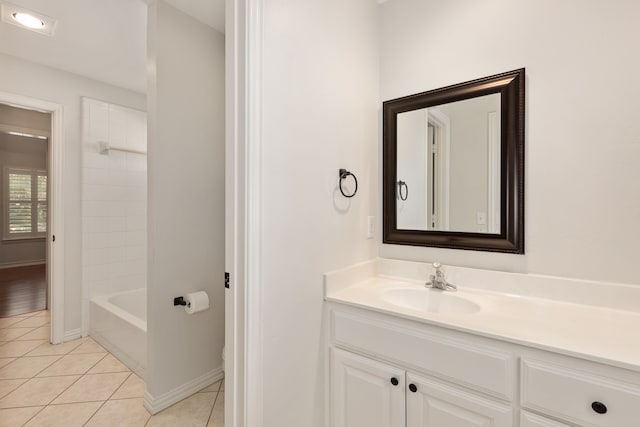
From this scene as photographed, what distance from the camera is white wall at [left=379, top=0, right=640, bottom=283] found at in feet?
3.94

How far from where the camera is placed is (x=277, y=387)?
1217 mm

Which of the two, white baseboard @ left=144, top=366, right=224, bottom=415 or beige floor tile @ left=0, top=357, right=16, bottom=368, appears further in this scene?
beige floor tile @ left=0, top=357, right=16, bottom=368

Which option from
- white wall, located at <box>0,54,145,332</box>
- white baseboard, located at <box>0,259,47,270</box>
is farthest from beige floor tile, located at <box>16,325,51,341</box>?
white baseboard, located at <box>0,259,47,270</box>

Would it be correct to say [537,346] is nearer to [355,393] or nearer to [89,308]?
[355,393]

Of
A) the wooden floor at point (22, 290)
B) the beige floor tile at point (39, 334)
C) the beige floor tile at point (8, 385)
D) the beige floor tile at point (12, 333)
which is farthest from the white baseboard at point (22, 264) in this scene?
the beige floor tile at point (8, 385)

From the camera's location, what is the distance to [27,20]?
200 centimetres

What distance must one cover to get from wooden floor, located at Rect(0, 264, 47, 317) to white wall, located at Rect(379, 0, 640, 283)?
4.72 meters

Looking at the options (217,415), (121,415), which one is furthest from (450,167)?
(121,415)

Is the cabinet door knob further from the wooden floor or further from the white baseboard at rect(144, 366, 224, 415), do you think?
the wooden floor

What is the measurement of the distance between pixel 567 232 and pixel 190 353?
221 centimetres

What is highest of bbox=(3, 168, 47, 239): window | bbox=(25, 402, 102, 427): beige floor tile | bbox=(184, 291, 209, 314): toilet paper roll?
bbox=(3, 168, 47, 239): window

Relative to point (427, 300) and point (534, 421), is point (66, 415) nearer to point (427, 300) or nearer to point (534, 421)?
point (427, 300)

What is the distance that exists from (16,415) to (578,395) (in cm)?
270

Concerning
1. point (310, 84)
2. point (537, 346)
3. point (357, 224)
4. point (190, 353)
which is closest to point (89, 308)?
point (190, 353)
